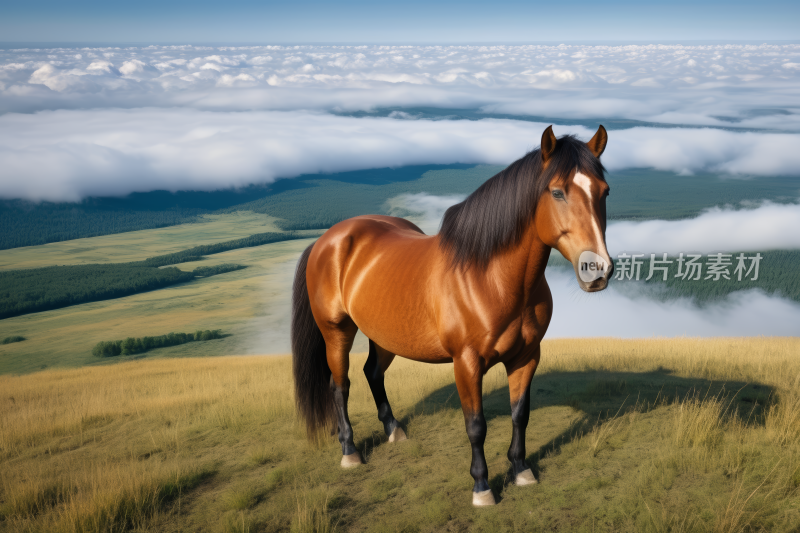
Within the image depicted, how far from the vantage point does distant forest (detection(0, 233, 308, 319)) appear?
90875 millimetres

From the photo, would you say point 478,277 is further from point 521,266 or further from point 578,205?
point 578,205

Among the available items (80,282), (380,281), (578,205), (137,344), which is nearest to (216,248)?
(80,282)

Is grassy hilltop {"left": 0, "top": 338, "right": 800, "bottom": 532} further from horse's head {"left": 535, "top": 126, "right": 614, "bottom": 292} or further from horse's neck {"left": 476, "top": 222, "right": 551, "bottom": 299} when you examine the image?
horse's head {"left": 535, "top": 126, "right": 614, "bottom": 292}

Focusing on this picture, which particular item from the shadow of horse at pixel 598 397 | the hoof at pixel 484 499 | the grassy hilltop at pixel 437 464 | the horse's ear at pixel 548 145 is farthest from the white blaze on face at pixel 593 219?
the shadow of horse at pixel 598 397

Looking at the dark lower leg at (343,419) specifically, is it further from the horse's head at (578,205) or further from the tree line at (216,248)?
the tree line at (216,248)

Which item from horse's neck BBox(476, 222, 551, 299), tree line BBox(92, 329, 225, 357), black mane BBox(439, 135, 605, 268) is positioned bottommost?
tree line BBox(92, 329, 225, 357)

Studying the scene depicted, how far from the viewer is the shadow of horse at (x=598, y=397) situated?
5.75 m

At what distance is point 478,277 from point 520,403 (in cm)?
138

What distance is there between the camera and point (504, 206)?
12.7 ft

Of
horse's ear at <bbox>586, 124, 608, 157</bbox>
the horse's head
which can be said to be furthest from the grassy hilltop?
horse's ear at <bbox>586, 124, 608, 157</bbox>

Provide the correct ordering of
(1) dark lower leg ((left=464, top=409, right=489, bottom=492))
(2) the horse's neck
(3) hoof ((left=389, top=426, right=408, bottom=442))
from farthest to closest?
(3) hoof ((left=389, top=426, right=408, bottom=442))
(1) dark lower leg ((left=464, top=409, right=489, bottom=492))
(2) the horse's neck

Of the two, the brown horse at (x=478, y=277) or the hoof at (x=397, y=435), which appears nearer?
the brown horse at (x=478, y=277)

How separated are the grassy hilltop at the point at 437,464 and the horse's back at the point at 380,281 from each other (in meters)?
1.47

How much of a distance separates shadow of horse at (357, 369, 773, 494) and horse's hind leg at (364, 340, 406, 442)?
0.69 ft
